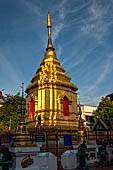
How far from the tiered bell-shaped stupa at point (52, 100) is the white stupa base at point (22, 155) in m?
8.09

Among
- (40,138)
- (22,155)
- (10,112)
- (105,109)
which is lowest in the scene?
(22,155)

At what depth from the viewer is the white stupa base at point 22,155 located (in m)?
8.93

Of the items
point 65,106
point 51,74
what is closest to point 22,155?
point 65,106

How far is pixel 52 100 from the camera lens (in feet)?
64.3

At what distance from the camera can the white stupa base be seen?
8.93m

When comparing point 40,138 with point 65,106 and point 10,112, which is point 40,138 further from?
point 10,112

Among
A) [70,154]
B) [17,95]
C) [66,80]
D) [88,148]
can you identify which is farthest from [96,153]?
[17,95]

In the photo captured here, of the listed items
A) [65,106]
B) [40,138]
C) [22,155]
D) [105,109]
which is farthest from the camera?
[105,109]

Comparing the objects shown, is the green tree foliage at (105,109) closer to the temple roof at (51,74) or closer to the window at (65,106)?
the temple roof at (51,74)

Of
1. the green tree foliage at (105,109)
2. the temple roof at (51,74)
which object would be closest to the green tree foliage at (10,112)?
the temple roof at (51,74)

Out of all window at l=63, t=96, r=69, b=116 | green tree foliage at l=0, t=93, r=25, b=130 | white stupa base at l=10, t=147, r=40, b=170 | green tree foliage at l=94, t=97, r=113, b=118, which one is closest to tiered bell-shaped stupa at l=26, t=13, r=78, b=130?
window at l=63, t=96, r=69, b=116

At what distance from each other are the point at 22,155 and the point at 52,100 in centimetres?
1074

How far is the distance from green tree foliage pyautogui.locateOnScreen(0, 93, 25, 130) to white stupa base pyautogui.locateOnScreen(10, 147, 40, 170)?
80.7 feet

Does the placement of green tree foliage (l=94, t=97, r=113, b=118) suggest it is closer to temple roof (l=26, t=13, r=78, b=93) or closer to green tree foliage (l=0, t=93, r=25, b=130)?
temple roof (l=26, t=13, r=78, b=93)
